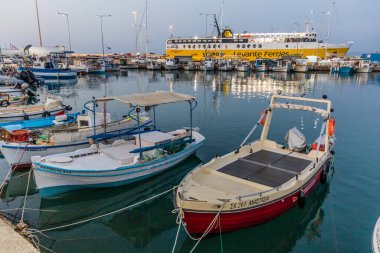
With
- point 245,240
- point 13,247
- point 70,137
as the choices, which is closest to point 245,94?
point 70,137

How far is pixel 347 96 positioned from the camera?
4500cm

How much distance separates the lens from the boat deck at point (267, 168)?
12.0 metres

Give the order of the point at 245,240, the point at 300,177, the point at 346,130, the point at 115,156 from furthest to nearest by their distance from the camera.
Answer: the point at 346,130 < the point at 115,156 < the point at 300,177 < the point at 245,240

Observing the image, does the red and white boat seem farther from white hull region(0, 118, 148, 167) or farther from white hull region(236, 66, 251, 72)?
white hull region(236, 66, 251, 72)

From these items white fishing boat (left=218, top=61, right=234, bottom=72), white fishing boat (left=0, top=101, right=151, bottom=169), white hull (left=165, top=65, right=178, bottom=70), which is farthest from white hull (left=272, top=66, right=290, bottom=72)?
white fishing boat (left=0, top=101, right=151, bottom=169)

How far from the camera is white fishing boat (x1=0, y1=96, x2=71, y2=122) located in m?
24.9

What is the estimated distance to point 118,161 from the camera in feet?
48.1

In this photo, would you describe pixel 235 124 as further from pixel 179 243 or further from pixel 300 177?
pixel 179 243

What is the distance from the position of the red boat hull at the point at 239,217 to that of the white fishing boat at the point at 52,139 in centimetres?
958

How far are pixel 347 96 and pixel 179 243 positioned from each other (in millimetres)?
43729

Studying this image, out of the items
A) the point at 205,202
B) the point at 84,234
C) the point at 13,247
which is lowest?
the point at 84,234

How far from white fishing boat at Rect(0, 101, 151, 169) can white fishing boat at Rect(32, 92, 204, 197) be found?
217 centimetres

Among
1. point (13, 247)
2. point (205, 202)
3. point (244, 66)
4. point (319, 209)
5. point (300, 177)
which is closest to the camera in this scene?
point (13, 247)

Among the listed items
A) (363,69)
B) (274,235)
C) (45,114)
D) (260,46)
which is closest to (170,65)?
A: (260,46)
